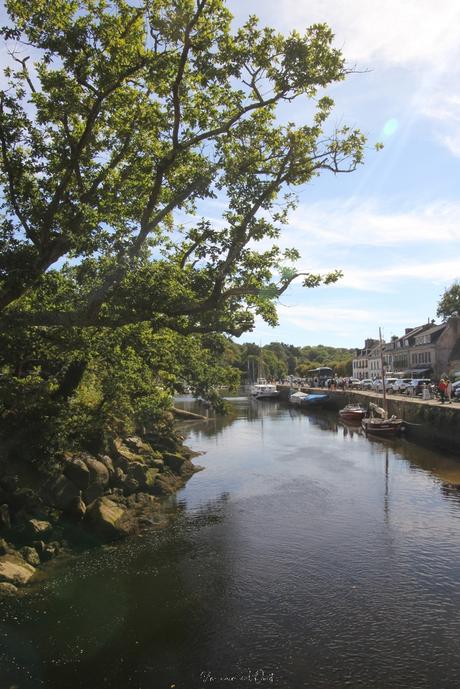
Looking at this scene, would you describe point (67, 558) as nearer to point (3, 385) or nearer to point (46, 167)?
point (3, 385)

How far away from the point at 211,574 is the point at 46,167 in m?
11.4

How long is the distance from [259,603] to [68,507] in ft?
26.0

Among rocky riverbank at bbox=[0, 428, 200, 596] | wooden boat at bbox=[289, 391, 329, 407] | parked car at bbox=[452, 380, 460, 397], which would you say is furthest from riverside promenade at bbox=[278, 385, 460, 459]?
wooden boat at bbox=[289, 391, 329, 407]

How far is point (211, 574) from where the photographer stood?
14.1 meters

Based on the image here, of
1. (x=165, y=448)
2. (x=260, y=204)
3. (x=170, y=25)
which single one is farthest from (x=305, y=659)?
(x=165, y=448)

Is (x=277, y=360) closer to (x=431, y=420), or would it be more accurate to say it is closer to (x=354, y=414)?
(x=354, y=414)

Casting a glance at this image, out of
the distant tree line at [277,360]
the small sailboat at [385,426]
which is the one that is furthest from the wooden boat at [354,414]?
the distant tree line at [277,360]

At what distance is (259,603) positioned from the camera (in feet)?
40.3

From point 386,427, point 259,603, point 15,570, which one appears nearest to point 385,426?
point 386,427

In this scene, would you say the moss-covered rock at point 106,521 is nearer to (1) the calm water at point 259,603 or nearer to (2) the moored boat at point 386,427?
(1) the calm water at point 259,603

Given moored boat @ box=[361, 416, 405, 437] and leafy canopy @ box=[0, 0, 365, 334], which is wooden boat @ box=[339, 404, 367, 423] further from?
leafy canopy @ box=[0, 0, 365, 334]

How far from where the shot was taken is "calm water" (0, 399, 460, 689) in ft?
31.5

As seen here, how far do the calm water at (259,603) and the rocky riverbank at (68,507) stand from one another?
0.77 m

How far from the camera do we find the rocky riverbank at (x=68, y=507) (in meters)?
14.4
